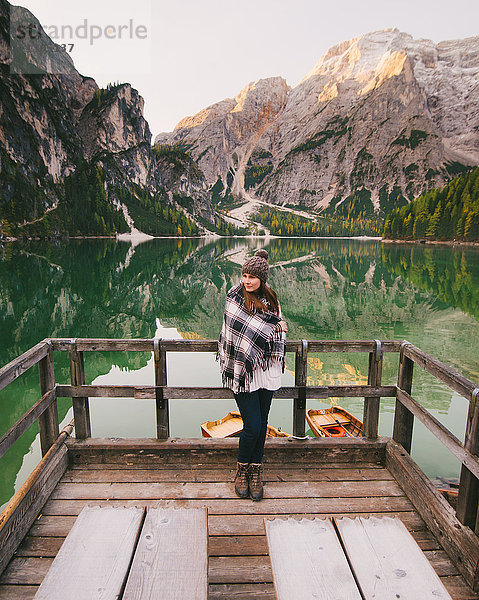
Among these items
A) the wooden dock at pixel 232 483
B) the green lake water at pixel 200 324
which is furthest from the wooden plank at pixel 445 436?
the green lake water at pixel 200 324

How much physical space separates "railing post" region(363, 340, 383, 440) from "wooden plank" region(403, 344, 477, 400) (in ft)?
1.07

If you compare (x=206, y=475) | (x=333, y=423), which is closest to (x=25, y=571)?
(x=206, y=475)

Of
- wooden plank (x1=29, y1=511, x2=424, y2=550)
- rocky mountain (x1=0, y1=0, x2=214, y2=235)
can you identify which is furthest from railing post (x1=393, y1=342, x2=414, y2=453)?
rocky mountain (x1=0, y1=0, x2=214, y2=235)

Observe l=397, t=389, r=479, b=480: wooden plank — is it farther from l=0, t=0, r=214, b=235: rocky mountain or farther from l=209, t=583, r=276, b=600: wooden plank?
l=0, t=0, r=214, b=235: rocky mountain

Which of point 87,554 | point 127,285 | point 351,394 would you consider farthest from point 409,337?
point 127,285

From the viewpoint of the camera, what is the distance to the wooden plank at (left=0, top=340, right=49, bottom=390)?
3.55m

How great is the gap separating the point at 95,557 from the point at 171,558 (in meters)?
0.42

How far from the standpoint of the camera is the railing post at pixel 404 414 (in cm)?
468

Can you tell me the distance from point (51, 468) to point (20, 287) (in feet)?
111

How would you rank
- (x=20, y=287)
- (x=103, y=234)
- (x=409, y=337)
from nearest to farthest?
1. (x=409, y=337)
2. (x=20, y=287)
3. (x=103, y=234)

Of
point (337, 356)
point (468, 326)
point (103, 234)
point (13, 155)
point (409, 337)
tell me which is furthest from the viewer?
point (103, 234)

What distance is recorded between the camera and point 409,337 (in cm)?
2120

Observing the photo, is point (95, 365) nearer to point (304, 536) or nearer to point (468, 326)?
point (304, 536)

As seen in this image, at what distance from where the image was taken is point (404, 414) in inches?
187
